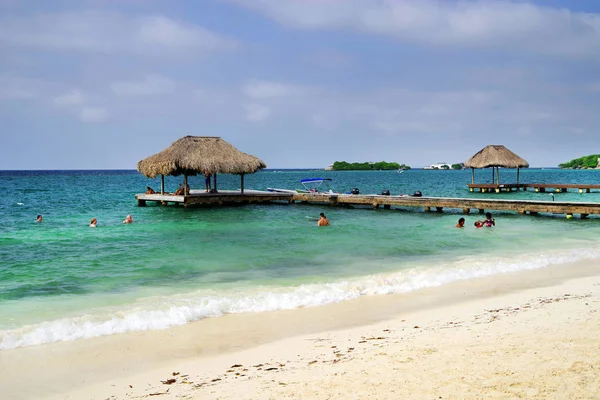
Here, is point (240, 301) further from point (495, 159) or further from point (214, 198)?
point (495, 159)

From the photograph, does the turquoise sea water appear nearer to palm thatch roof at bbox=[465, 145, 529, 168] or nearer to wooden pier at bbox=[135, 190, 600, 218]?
wooden pier at bbox=[135, 190, 600, 218]

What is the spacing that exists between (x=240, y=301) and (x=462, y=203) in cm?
2002

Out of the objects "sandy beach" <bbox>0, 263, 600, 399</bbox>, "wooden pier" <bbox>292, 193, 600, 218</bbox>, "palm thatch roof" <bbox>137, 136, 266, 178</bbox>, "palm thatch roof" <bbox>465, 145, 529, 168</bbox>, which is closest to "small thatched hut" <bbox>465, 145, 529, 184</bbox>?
"palm thatch roof" <bbox>465, 145, 529, 168</bbox>

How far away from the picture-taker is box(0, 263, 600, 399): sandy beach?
4.58m

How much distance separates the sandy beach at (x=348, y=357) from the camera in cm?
458

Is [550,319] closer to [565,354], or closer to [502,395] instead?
[565,354]

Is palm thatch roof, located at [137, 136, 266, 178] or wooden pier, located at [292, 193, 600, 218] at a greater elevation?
palm thatch roof, located at [137, 136, 266, 178]

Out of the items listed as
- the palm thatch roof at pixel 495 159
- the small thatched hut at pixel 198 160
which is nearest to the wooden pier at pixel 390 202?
the small thatched hut at pixel 198 160

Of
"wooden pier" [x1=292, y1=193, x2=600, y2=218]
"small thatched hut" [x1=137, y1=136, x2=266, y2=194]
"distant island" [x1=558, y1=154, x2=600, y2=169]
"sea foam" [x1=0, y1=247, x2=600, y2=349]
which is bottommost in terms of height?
"sea foam" [x1=0, y1=247, x2=600, y2=349]

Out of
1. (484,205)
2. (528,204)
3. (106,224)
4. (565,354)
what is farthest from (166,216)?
(565,354)

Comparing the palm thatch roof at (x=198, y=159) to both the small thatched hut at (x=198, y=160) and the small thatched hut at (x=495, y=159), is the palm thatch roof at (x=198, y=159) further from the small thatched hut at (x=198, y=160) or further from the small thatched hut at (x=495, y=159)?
the small thatched hut at (x=495, y=159)

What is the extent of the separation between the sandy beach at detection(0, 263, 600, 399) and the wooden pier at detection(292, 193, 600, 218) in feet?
53.7

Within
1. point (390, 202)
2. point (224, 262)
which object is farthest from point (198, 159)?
point (224, 262)

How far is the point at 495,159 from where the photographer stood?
141 ft
